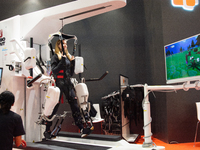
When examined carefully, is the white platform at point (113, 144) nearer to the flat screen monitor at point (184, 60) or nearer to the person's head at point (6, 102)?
the flat screen monitor at point (184, 60)

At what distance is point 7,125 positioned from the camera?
2.06m

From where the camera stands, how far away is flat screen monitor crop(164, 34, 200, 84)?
233 cm

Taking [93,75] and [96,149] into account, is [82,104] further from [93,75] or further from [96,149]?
[93,75]

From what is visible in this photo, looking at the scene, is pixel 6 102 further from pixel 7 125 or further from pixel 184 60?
pixel 184 60

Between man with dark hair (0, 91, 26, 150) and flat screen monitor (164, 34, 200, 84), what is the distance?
1.89m

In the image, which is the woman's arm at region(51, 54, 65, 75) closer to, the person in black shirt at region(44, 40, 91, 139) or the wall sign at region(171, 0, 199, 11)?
the person in black shirt at region(44, 40, 91, 139)

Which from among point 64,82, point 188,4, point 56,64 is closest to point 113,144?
point 64,82

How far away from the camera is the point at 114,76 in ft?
25.4

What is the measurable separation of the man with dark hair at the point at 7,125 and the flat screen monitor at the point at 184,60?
74.2 inches

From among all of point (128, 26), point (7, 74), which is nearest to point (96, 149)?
point (7, 74)

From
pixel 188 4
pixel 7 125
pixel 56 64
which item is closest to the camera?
pixel 7 125

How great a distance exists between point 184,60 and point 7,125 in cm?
215

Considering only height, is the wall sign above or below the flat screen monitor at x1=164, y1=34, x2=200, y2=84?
above

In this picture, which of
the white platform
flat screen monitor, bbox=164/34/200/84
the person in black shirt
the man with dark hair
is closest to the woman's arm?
the person in black shirt
